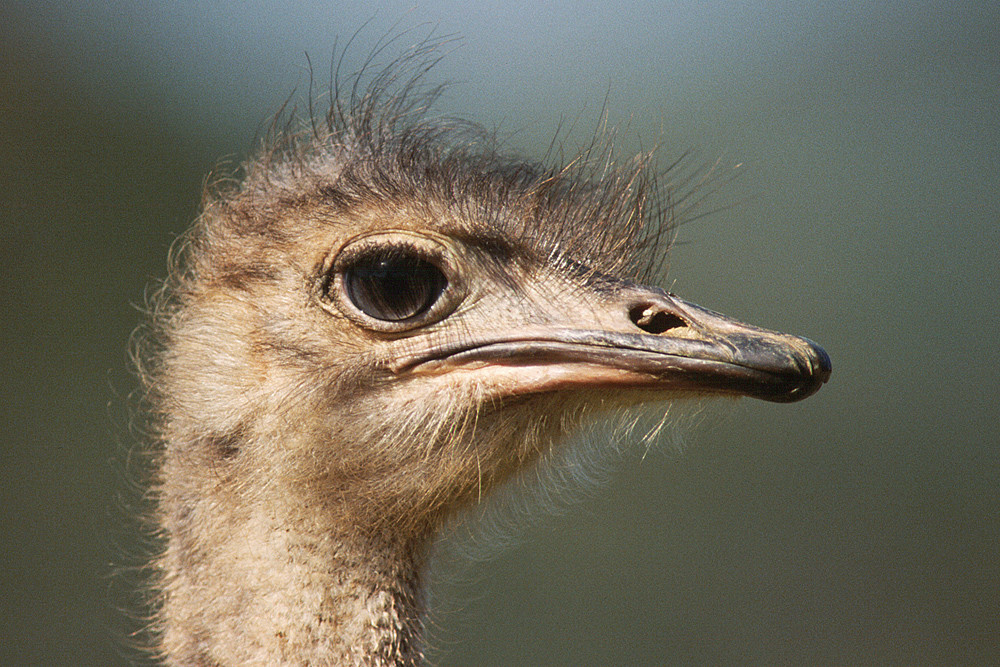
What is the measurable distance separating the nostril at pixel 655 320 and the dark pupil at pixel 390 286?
1.04 ft

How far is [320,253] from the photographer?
160 centimetres

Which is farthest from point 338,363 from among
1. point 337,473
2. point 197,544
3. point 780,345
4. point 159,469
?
point 780,345

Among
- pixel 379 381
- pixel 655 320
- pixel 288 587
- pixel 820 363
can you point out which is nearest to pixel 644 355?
pixel 655 320

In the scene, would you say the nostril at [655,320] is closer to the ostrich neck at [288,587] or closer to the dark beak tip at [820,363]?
the dark beak tip at [820,363]

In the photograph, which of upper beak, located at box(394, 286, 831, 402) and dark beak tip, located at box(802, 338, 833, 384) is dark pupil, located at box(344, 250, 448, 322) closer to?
upper beak, located at box(394, 286, 831, 402)

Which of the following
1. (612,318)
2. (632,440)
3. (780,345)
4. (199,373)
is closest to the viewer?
(780,345)

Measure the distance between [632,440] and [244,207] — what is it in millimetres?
837

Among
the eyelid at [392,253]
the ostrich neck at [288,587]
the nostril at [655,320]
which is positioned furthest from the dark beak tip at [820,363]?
the ostrich neck at [288,587]

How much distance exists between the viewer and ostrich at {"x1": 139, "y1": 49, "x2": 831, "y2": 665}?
4.91 ft

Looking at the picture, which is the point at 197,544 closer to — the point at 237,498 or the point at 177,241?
the point at 237,498

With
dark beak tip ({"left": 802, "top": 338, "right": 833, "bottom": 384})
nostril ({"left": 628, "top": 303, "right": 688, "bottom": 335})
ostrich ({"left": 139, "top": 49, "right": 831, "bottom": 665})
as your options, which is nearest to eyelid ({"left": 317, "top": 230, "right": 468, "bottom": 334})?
ostrich ({"left": 139, "top": 49, "right": 831, "bottom": 665})

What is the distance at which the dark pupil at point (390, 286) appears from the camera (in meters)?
1.56

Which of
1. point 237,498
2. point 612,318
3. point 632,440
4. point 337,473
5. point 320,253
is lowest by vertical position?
point 237,498

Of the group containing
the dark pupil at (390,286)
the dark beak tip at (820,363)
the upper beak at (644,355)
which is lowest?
the dark pupil at (390,286)
